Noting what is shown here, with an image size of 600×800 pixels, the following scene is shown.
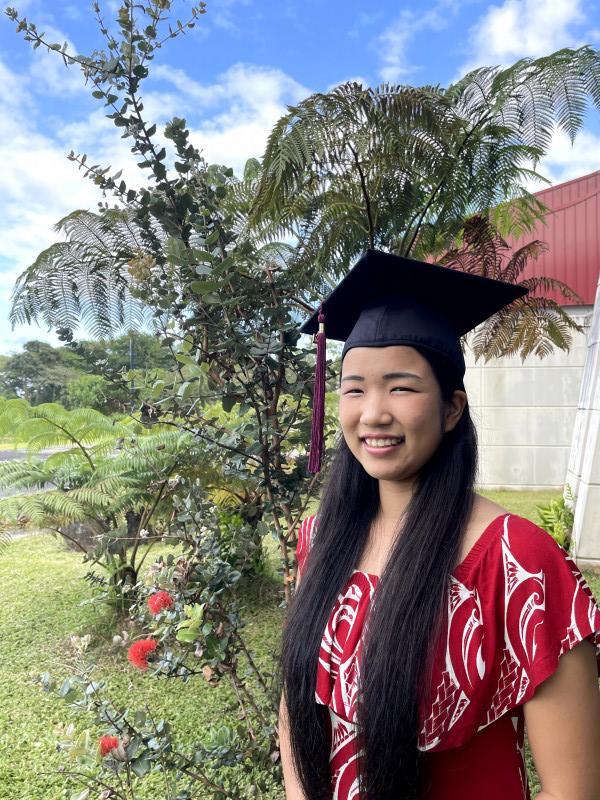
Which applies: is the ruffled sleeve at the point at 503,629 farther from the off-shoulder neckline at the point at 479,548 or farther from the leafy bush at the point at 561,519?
the leafy bush at the point at 561,519

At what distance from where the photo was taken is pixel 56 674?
420 centimetres

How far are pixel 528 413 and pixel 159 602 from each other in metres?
9.09

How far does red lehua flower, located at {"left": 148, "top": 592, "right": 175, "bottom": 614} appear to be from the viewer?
5.26 feet

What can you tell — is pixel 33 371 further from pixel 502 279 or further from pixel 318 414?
pixel 318 414

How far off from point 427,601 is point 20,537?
360 inches

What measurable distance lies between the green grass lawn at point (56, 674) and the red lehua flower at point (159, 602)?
776 millimetres

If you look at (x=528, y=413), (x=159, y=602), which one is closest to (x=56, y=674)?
(x=159, y=602)

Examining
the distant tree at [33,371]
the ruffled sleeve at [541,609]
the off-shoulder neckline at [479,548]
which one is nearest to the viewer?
the ruffled sleeve at [541,609]

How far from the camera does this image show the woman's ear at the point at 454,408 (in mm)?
1136

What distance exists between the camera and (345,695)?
1.06m

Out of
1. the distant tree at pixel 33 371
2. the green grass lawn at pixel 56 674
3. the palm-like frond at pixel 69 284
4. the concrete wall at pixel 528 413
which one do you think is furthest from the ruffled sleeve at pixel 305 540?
the distant tree at pixel 33 371


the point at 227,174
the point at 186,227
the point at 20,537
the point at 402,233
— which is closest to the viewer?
the point at 186,227

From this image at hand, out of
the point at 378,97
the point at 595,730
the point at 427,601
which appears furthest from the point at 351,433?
the point at 378,97

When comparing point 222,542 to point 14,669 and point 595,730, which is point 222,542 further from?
point 14,669
